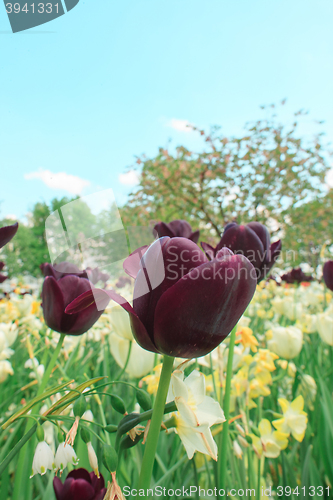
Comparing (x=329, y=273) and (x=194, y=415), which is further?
(x=329, y=273)

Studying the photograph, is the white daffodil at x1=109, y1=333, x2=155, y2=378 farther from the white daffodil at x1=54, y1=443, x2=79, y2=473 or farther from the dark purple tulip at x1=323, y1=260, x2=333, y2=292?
the dark purple tulip at x1=323, y1=260, x2=333, y2=292

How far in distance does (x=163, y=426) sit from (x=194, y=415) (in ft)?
0.14

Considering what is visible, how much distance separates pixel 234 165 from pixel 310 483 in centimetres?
654

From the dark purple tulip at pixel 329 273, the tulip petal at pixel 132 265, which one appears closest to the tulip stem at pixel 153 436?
the tulip petal at pixel 132 265

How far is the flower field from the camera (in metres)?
0.29

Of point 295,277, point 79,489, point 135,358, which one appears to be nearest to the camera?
point 79,489

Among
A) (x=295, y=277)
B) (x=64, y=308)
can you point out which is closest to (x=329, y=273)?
(x=64, y=308)

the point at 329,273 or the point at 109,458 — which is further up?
the point at 109,458

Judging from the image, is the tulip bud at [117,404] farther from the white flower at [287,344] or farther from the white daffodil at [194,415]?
the white flower at [287,344]

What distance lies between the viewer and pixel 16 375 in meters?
1.15

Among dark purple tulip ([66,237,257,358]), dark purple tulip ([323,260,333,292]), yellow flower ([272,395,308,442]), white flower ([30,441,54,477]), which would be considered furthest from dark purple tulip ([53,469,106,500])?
dark purple tulip ([323,260,333,292])

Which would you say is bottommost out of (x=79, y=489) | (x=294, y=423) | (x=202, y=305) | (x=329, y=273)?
(x=329, y=273)

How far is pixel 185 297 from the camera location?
26 cm

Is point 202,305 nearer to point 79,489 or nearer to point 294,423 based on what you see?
point 79,489
